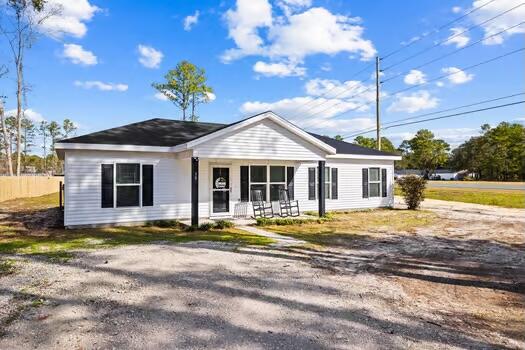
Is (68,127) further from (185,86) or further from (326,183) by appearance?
(326,183)

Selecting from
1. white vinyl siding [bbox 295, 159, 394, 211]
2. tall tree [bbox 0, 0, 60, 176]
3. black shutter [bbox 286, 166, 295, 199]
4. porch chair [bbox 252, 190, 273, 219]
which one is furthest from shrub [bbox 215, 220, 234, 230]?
tall tree [bbox 0, 0, 60, 176]

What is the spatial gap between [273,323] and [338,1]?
1632 cm

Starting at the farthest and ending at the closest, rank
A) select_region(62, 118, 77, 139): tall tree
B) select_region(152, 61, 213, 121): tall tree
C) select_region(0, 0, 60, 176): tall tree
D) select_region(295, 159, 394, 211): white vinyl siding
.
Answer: select_region(62, 118, 77, 139): tall tree < select_region(152, 61, 213, 121): tall tree < select_region(0, 0, 60, 176): tall tree < select_region(295, 159, 394, 211): white vinyl siding

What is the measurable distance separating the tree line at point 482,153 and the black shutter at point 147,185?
56950 millimetres

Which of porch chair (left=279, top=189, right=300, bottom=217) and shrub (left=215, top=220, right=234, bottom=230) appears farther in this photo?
porch chair (left=279, top=189, right=300, bottom=217)

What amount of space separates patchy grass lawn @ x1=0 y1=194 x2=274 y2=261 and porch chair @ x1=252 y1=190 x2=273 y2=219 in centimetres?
269

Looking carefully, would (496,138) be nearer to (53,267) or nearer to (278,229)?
(278,229)

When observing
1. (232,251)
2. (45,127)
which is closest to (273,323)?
(232,251)

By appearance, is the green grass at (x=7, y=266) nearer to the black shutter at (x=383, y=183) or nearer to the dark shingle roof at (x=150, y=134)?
the dark shingle roof at (x=150, y=134)

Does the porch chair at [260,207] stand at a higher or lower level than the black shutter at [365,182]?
lower

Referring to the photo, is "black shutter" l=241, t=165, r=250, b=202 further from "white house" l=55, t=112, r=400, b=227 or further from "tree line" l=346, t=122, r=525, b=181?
"tree line" l=346, t=122, r=525, b=181

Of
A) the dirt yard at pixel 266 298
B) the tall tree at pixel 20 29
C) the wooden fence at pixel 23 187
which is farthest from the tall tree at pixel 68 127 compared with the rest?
the dirt yard at pixel 266 298

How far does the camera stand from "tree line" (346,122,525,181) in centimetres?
5641

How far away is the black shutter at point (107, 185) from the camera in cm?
1112
